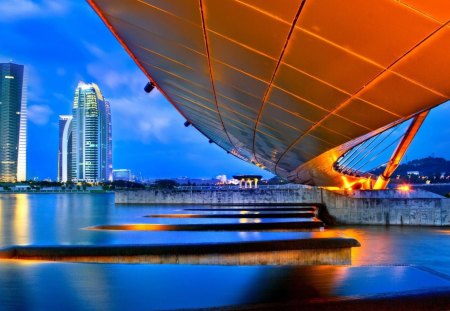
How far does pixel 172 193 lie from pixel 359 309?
36.1m

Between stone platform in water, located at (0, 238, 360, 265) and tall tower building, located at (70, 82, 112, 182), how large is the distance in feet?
609

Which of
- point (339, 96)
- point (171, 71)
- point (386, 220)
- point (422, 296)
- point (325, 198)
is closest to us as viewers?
point (422, 296)

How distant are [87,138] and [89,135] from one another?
1617 millimetres

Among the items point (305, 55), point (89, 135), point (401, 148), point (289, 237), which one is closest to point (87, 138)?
point (89, 135)

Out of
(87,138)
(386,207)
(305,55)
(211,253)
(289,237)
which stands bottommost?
(211,253)

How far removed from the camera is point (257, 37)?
648 centimetres

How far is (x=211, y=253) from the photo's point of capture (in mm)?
10383

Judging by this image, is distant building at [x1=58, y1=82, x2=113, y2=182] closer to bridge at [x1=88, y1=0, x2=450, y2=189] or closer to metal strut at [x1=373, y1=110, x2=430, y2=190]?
metal strut at [x1=373, y1=110, x2=430, y2=190]

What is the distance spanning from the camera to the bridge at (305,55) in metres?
4.95

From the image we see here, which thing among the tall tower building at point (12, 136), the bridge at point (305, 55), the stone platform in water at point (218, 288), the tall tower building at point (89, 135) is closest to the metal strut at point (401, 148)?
the bridge at point (305, 55)

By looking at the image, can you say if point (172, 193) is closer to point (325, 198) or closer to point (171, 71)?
point (325, 198)

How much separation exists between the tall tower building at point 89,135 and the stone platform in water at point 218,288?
18937 centimetres

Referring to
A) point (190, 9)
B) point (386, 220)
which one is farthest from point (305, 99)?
point (386, 220)

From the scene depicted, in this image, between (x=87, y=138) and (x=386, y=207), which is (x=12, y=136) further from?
(x=386, y=207)
